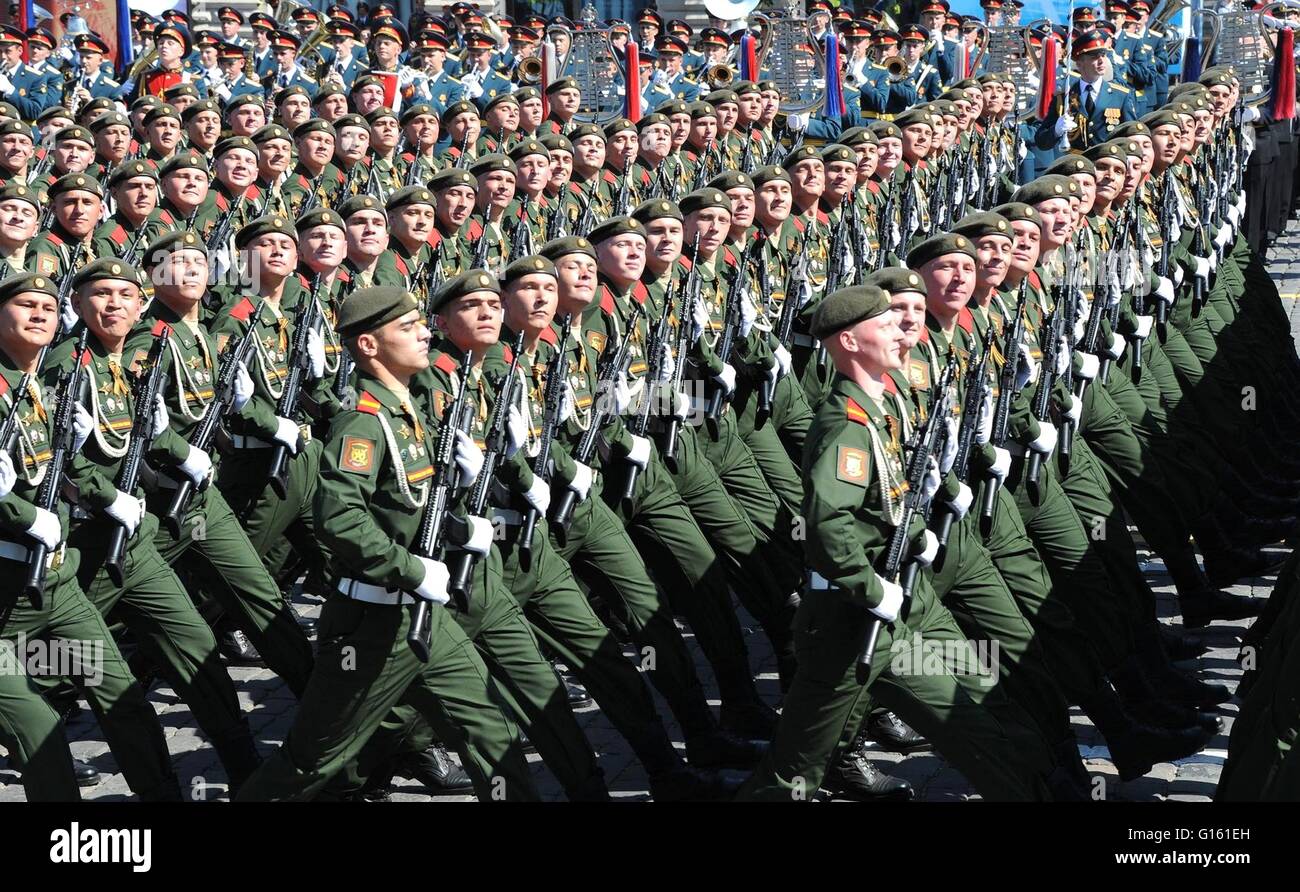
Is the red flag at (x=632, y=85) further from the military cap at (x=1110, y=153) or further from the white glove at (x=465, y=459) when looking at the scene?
the white glove at (x=465, y=459)

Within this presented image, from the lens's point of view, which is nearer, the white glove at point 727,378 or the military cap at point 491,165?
the white glove at point 727,378

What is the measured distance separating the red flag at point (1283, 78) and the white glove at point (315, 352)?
33.0 feet

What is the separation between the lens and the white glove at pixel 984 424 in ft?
22.8

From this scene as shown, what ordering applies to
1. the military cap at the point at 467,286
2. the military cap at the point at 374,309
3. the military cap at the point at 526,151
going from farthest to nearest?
the military cap at the point at 526,151
the military cap at the point at 467,286
the military cap at the point at 374,309

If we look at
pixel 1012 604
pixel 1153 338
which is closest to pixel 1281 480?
pixel 1153 338

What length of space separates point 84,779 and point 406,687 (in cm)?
203

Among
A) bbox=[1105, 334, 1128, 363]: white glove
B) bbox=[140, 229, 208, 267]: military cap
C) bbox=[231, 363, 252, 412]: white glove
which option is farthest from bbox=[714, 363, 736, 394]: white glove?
bbox=[140, 229, 208, 267]: military cap

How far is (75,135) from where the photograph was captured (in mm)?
12250

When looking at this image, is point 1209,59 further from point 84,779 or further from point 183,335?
point 84,779

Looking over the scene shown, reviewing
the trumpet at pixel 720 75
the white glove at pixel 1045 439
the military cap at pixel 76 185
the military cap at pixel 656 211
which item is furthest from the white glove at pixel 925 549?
the trumpet at pixel 720 75

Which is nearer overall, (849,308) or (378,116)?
(849,308)

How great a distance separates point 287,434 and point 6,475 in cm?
185

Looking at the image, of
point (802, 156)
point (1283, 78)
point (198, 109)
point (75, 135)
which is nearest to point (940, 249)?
point (802, 156)

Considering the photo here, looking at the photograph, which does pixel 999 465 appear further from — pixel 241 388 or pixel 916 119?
pixel 916 119
